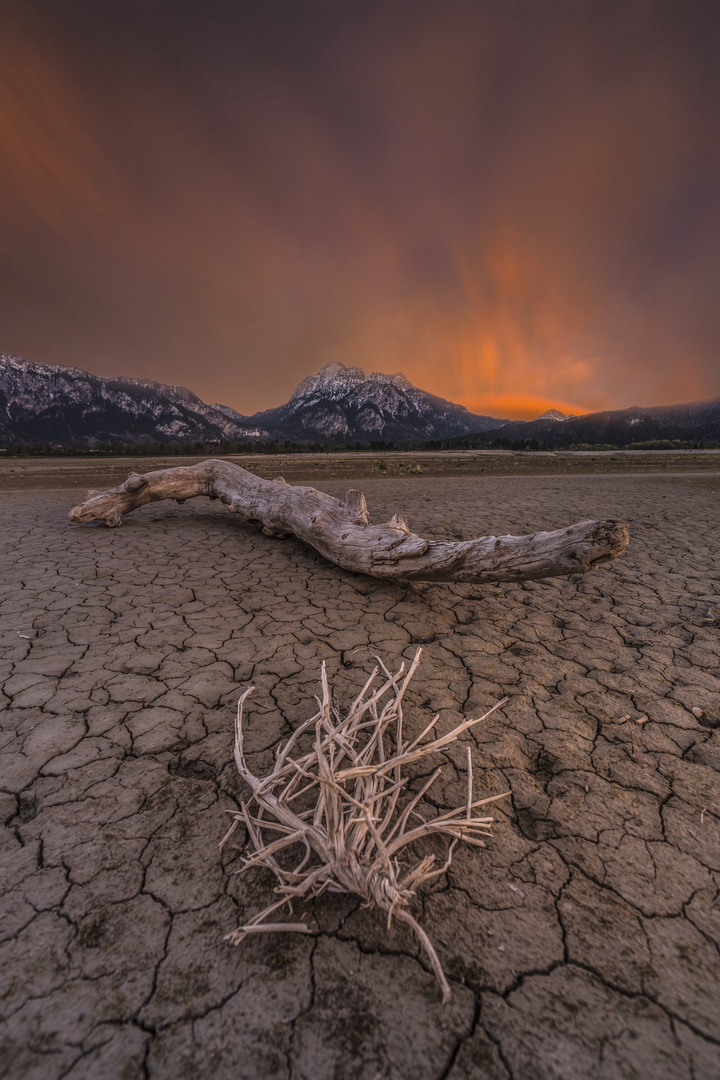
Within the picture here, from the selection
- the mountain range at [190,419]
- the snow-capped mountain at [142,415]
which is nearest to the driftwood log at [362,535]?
the mountain range at [190,419]

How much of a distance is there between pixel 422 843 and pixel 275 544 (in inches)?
157

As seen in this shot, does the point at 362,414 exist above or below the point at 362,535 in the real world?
above

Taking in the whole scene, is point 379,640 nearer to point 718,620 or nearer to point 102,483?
point 718,620

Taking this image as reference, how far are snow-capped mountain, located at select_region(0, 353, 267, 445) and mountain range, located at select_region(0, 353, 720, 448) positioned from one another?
307mm

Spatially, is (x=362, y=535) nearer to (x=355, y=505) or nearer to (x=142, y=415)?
(x=355, y=505)

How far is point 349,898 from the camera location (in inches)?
50.9

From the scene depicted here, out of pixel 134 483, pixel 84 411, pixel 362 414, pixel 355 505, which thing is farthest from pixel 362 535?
pixel 362 414

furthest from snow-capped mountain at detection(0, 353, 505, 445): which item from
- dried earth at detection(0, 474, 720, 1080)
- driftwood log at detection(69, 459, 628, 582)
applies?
dried earth at detection(0, 474, 720, 1080)

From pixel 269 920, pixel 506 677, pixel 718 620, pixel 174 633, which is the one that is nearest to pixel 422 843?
pixel 269 920

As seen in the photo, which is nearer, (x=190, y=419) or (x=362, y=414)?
(x=190, y=419)

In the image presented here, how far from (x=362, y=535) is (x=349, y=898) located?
9.04 ft

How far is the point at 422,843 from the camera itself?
1.45 m

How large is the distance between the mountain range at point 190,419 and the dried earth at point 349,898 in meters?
104

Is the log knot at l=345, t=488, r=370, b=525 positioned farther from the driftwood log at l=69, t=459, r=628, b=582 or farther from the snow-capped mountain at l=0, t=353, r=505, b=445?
the snow-capped mountain at l=0, t=353, r=505, b=445
